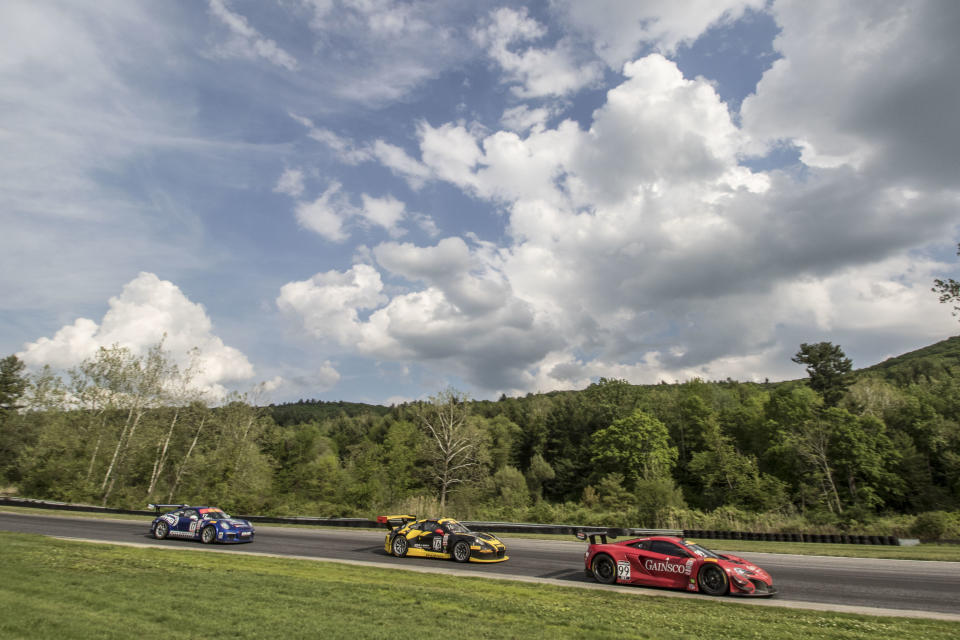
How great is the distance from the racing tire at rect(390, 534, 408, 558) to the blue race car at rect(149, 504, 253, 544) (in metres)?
6.94

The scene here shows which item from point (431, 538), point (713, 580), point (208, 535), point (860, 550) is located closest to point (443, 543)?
point (431, 538)

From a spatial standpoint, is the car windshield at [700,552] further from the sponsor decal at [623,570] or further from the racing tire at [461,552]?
the racing tire at [461,552]

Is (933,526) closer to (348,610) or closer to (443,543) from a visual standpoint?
(443,543)

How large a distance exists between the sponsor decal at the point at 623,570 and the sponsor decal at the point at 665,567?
0.46m

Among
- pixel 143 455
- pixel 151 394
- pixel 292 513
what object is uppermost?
pixel 151 394

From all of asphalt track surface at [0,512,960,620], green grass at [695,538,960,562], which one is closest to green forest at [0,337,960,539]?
green grass at [695,538,960,562]

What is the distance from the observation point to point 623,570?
1302 centimetres

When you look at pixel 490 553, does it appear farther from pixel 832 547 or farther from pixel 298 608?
pixel 832 547

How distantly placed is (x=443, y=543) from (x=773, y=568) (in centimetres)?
1072

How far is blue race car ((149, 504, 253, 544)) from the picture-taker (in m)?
20.0

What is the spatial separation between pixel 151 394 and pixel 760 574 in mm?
54282

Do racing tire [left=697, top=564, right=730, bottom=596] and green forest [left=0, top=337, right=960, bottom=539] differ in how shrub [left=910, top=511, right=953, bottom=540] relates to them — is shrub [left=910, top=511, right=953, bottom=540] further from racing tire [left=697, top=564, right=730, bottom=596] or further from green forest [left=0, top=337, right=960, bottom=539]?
racing tire [left=697, top=564, right=730, bottom=596]

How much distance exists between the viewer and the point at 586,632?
7.93 meters

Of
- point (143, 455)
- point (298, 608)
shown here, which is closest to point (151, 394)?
point (143, 455)
